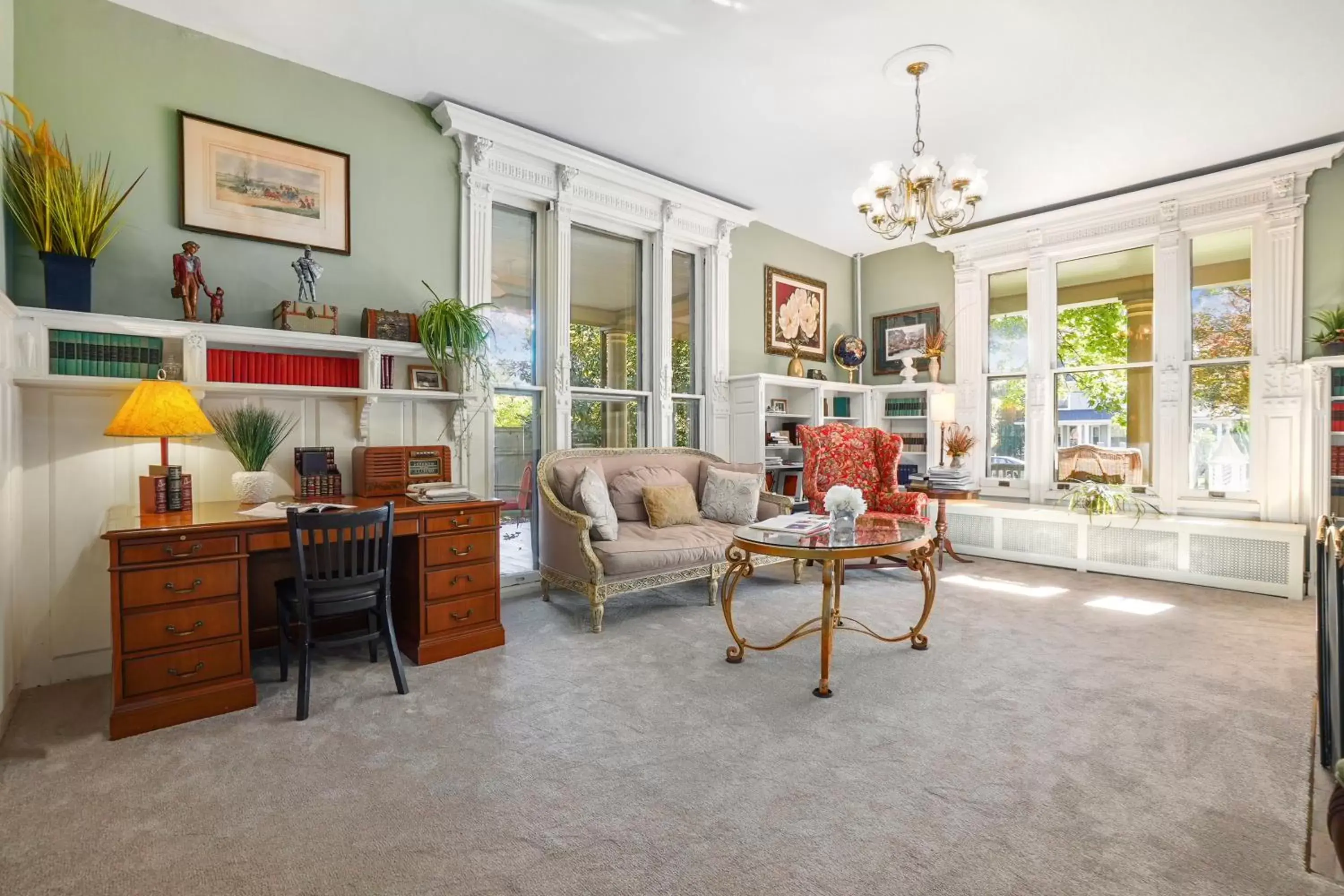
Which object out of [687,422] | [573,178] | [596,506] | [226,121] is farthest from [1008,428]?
[226,121]

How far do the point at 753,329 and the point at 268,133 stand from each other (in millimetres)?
4200

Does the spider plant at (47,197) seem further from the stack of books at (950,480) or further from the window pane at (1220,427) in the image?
the window pane at (1220,427)

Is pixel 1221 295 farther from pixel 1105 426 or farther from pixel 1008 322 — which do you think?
pixel 1008 322

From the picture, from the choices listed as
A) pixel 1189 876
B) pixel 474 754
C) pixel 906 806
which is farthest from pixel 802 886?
pixel 474 754

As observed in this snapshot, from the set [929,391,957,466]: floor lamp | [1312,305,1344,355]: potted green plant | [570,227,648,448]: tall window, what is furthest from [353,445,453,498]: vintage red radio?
[1312,305,1344,355]: potted green plant

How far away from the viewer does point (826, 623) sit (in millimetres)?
2869

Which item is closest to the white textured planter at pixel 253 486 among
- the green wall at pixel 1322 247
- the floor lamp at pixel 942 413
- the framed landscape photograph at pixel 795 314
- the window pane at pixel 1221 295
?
the framed landscape photograph at pixel 795 314

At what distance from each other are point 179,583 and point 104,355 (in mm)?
1251

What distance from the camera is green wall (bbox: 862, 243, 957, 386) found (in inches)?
266

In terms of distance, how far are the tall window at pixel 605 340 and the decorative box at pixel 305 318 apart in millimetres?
1796

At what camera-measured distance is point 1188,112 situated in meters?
4.19

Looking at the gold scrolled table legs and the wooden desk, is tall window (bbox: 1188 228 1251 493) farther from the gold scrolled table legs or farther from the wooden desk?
the wooden desk

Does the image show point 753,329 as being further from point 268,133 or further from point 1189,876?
point 1189,876

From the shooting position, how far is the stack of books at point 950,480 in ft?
18.8
